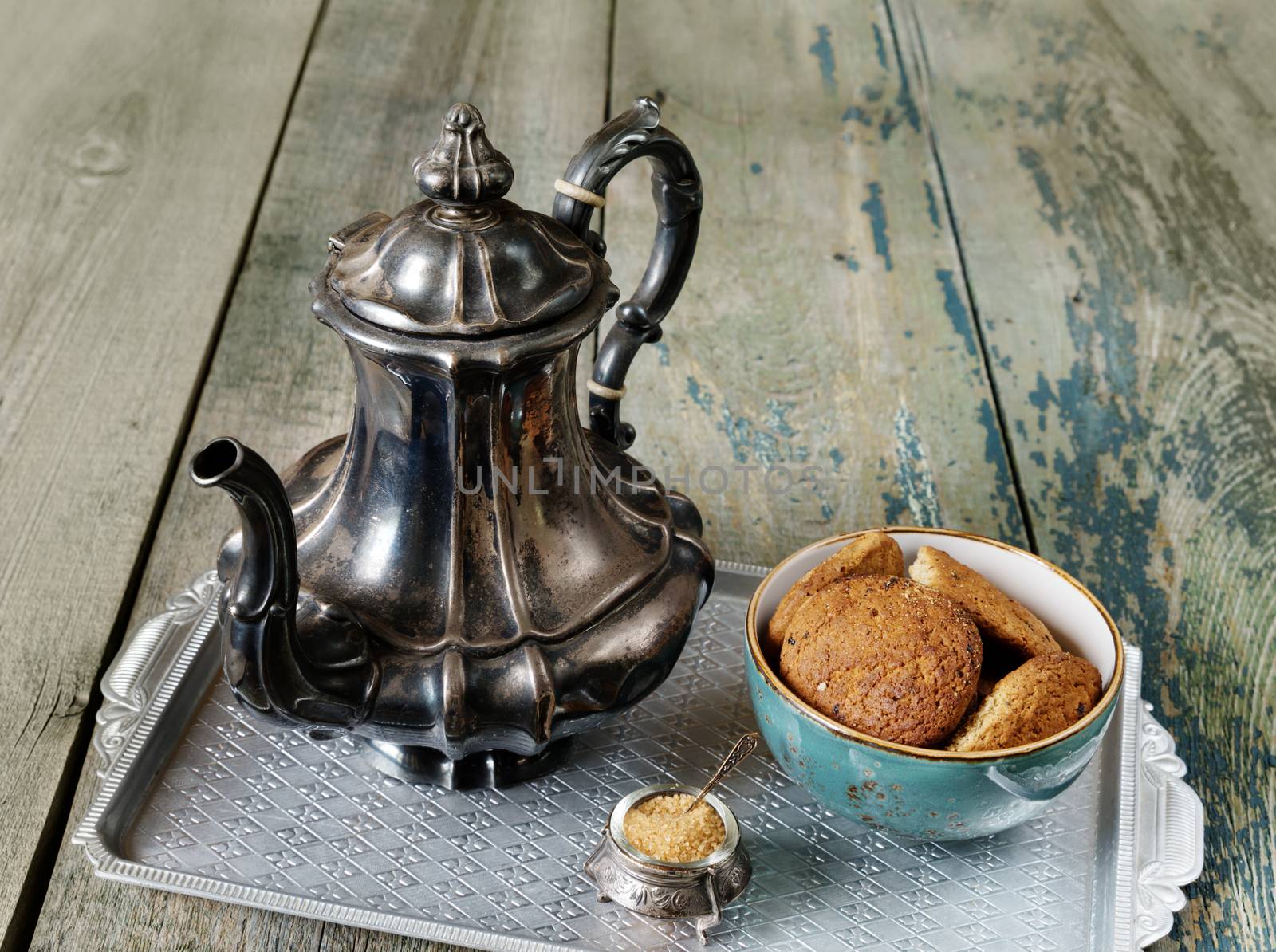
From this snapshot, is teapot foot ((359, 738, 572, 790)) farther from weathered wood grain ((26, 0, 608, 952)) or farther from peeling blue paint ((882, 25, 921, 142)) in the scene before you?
peeling blue paint ((882, 25, 921, 142))

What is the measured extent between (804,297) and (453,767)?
623 mm

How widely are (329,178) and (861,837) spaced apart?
0.84m

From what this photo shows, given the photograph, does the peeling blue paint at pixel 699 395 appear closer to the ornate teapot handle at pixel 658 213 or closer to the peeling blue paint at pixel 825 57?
the ornate teapot handle at pixel 658 213

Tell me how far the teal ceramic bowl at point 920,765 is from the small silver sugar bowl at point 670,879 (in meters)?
0.05

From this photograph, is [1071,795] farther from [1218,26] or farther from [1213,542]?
[1218,26]

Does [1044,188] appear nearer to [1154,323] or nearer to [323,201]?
[1154,323]

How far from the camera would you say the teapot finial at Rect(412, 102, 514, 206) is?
549mm

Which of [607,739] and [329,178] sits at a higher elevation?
[607,739]

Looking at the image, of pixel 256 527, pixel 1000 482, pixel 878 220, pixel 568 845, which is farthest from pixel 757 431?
pixel 256 527

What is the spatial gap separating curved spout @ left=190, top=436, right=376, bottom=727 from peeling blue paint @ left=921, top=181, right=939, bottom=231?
84cm

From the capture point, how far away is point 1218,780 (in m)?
0.75

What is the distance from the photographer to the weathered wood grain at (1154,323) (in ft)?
2.65

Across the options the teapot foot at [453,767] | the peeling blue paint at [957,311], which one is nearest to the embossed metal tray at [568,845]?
the teapot foot at [453,767]

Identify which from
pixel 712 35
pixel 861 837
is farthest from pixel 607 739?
pixel 712 35
